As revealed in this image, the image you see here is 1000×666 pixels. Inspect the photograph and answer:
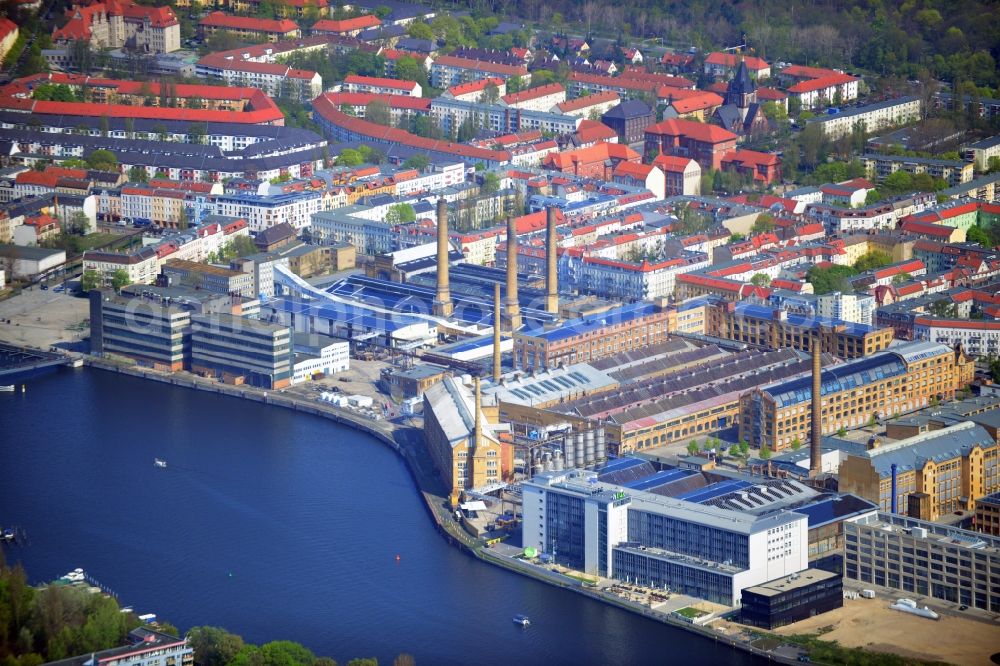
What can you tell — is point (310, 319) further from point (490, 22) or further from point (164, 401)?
point (490, 22)

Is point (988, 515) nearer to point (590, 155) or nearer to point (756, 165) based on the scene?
point (756, 165)

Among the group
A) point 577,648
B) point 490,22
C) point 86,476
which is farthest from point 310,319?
point 490,22

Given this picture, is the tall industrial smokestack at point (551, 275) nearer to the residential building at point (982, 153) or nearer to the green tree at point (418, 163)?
the green tree at point (418, 163)

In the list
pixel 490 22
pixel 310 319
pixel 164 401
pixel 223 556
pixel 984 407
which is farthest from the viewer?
pixel 490 22

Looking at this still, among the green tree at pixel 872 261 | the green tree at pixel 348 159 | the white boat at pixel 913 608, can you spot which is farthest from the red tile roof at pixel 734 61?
→ the white boat at pixel 913 608

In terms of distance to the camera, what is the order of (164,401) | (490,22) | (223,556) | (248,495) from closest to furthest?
(223,556), (248,495), (164,401), (490,22)

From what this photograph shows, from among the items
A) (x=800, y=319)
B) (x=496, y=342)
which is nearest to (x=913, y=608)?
(x=496, y=342)
